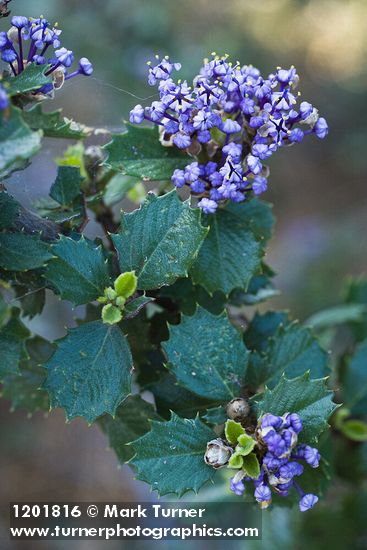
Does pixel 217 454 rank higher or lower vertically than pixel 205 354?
lower

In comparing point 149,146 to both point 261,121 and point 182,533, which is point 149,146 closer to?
point 261,121

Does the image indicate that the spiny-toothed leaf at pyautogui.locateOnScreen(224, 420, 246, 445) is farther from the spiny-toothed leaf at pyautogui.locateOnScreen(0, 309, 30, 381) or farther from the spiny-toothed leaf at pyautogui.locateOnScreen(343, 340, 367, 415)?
the spiny-toothed leaf at pyautogui.locateOnScreen(343, 340, 367, 415)

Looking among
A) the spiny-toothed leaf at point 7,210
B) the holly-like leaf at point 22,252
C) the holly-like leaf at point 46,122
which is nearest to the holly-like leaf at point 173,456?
the holly-like leaf at point 22,252

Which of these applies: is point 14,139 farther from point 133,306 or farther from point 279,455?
point 279,455

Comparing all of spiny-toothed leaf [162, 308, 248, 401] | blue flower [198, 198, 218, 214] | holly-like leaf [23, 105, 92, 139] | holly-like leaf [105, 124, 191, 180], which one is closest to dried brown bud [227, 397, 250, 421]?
spiny-toothed leaf [162, 308, 248, 401]

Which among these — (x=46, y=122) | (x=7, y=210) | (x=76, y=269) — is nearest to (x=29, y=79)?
(x=46, y=122)

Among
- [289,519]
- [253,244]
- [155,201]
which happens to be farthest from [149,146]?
[289,519]
